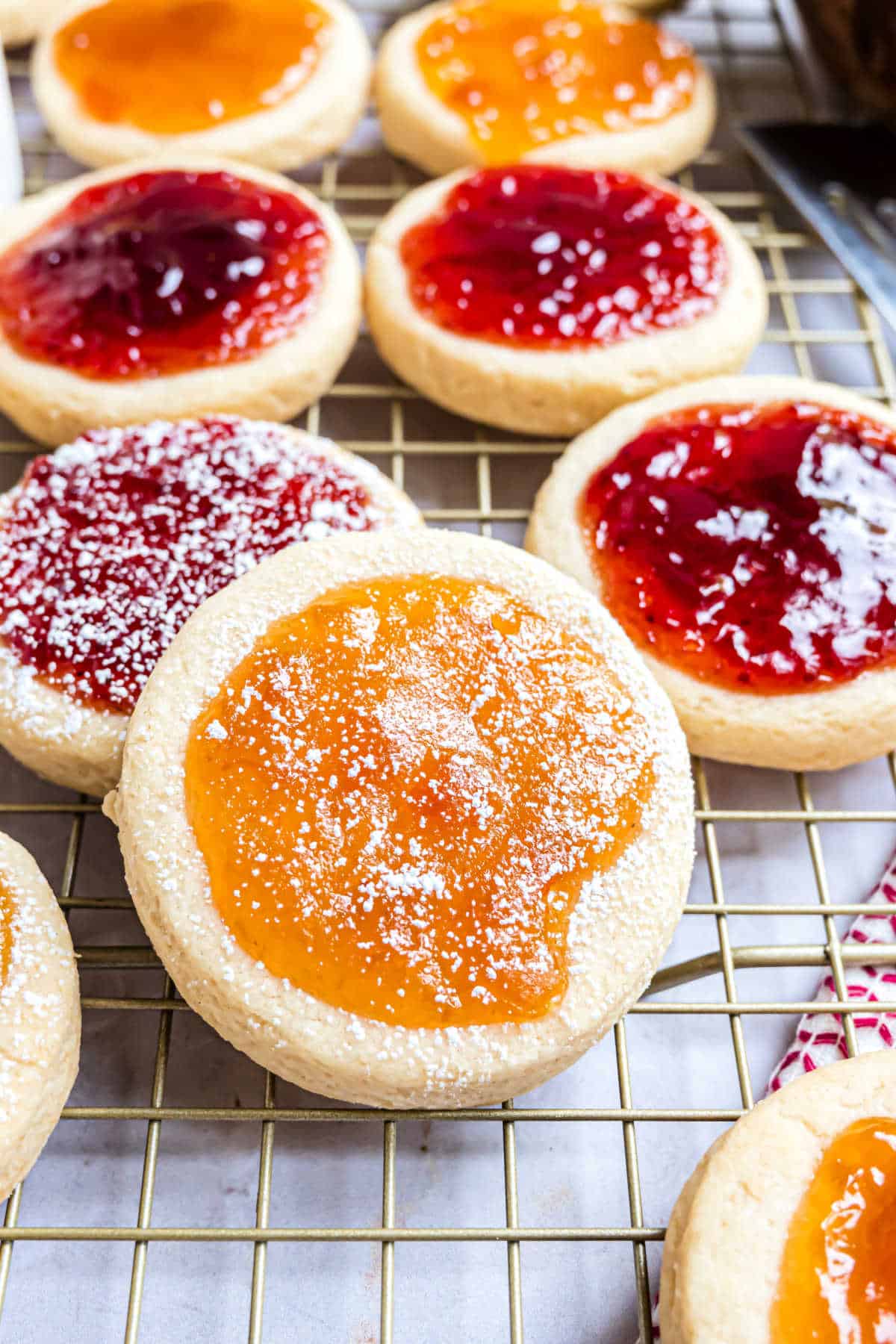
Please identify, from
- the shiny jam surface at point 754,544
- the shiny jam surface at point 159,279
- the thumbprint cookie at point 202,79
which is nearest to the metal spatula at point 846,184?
the shiny jam surface at point 754,544

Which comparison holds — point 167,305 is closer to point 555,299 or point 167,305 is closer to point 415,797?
point 555,299

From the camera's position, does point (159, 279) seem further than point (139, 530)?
Yes

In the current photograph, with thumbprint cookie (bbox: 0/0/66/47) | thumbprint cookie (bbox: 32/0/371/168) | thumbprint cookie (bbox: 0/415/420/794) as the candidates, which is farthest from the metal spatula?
thumbprint cookie (bbox: 0/0/66/47)

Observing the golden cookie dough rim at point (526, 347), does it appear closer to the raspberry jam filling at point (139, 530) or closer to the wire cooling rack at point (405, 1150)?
the raspberry jam filling at point (139, 530)

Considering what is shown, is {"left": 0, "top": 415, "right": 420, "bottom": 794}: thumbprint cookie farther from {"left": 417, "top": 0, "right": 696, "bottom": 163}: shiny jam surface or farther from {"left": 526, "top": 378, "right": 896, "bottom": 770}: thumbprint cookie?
{"left": 417, "top": 0, "right": 696, "bottom": 163}: shiny jam surface

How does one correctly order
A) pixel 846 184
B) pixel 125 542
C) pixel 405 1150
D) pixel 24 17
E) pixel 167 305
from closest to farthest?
pixel 405 1150 → pixel 125 542 → pixel 167 305 → pixel 846 184 → pixel 24 17

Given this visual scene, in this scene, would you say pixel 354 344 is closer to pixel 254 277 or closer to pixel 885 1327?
pixel 254 277

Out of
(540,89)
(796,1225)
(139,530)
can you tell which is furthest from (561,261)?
(796,1225)
